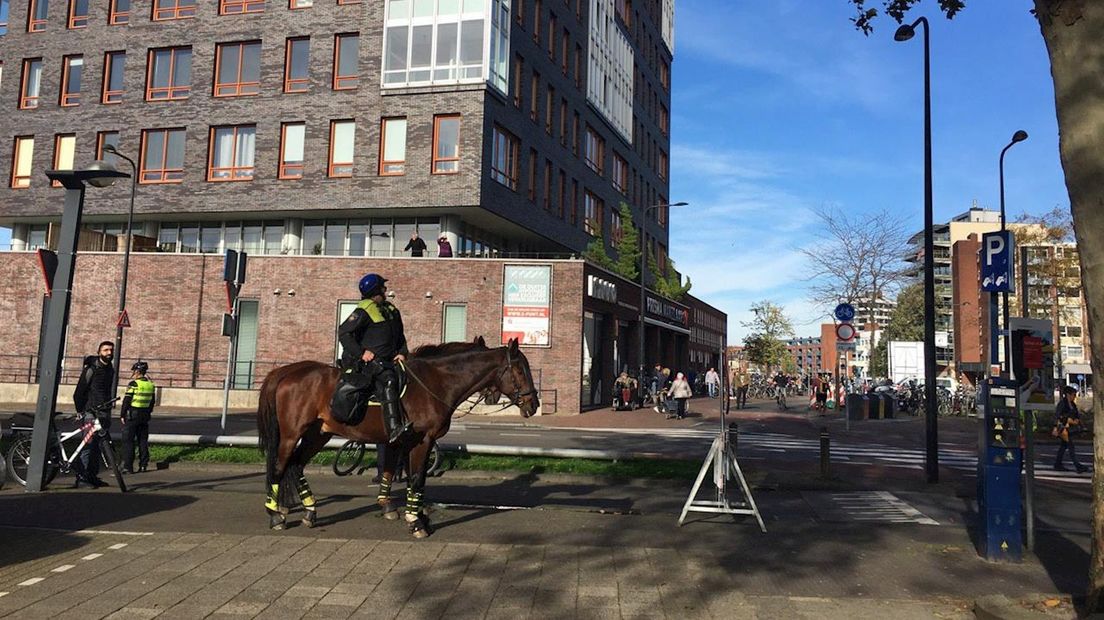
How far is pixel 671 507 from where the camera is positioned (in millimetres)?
9555

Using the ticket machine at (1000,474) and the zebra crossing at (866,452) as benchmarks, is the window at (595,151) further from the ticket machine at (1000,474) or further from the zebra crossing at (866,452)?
the ticket machine at (1000,474)

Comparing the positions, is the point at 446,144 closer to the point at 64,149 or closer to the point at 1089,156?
the point at 64,149

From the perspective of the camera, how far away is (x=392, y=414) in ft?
25.4

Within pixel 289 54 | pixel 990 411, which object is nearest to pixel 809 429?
pixel 990 411

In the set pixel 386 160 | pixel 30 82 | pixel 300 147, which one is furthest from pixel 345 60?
pixel 30 82

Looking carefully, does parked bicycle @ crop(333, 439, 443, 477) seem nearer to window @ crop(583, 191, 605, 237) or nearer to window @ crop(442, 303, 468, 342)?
window @ crop(442, 303, 468, 342)

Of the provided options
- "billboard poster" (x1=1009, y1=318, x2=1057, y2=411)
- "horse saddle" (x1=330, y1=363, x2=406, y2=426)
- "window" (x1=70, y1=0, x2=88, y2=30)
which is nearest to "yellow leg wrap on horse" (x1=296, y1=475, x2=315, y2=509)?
"horse saddle" (x1=330, y1=363, x2=406, y2=426)

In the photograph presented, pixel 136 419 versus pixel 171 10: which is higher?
pixel 171 10

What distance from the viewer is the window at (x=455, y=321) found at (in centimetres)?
2875

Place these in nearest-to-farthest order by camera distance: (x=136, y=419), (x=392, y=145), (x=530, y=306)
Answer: (x=136, y=419) < (x=530, y=306) < (x=392, y=145)

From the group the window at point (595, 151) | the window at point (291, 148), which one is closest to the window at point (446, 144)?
the window at point (291, 148)

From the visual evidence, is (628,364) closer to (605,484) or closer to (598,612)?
(605,484)

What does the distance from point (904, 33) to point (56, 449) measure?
1587 centimetres

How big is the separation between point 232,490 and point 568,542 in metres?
5.35
